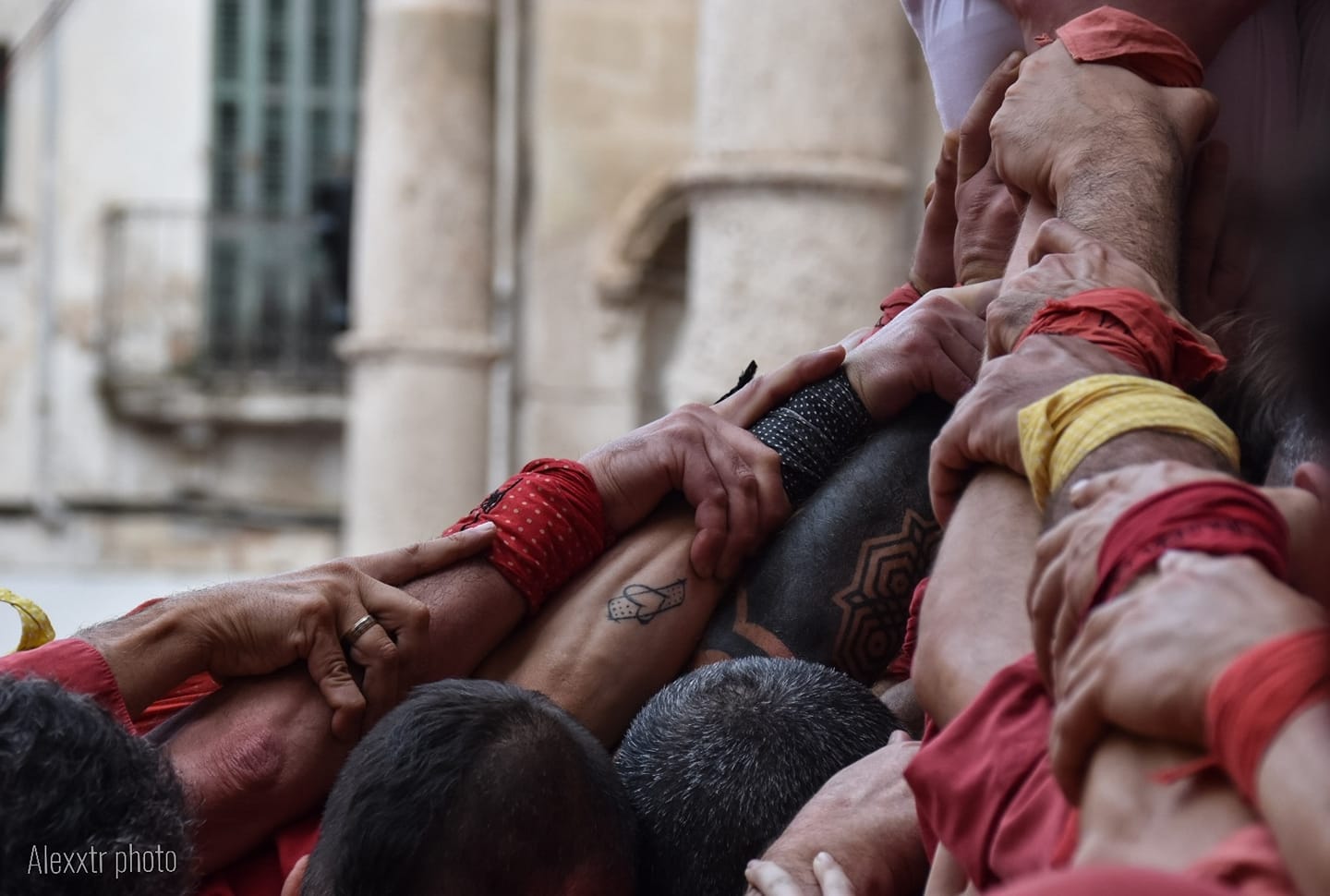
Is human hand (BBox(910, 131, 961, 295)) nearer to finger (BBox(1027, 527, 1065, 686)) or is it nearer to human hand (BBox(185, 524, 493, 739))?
human hand (BBox(185, 524, 493, 739))

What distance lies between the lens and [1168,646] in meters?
1.26

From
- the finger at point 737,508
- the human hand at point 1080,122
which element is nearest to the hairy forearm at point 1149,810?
the human hand at point 1080,122

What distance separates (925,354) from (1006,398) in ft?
2.27

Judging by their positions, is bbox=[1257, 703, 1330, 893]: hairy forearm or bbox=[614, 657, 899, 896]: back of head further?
bbox=[614, 657, 899, 896]: back of head

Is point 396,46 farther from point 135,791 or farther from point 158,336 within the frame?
point 135,791

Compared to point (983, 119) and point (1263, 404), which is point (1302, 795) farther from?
point (983, 119)

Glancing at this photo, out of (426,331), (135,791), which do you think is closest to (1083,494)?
(135,791)

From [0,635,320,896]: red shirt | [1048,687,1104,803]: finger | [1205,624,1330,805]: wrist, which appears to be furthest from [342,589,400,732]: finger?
[1205,624,1330,805]: wrist

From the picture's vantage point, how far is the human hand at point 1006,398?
1677mm

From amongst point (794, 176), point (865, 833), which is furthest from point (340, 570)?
point (794, 176)

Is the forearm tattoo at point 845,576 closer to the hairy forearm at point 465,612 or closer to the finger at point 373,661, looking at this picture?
the hairy forearm at point 465,612

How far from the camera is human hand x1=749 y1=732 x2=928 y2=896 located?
1.85 m

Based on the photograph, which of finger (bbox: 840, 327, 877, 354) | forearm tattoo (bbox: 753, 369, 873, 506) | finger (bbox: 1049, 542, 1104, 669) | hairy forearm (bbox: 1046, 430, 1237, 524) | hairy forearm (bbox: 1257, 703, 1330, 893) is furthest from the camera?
A: finger (bbox: 840, 327, 877, 354)

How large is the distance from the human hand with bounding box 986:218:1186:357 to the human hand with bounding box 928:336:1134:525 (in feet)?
0.25
